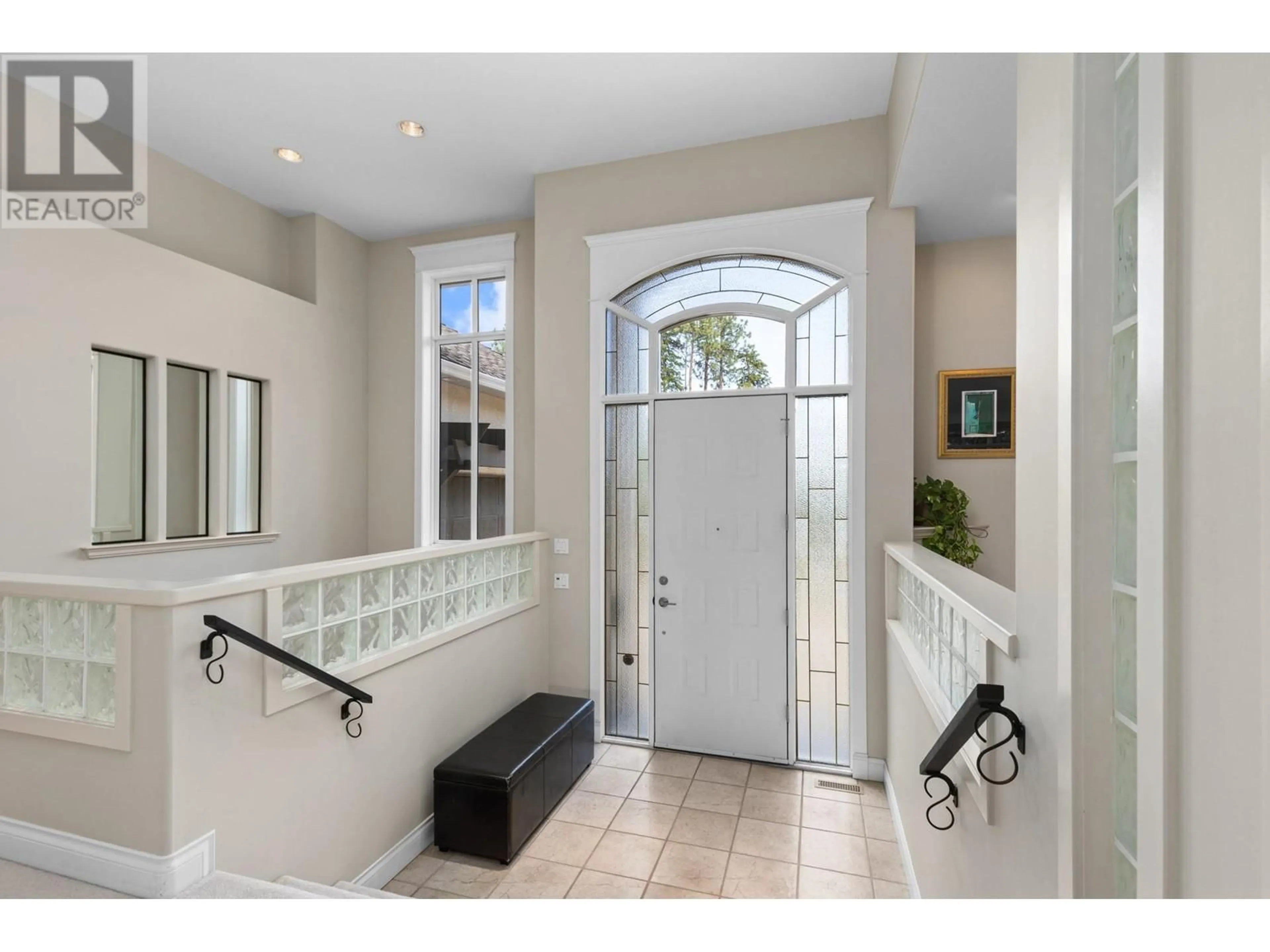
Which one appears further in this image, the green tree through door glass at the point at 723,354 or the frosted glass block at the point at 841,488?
the green tree through door glass at the point at 723,354

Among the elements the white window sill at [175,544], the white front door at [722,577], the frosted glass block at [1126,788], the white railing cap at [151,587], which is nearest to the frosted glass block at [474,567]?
the white railing cap at [151,587]

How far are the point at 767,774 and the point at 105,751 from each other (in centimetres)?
278

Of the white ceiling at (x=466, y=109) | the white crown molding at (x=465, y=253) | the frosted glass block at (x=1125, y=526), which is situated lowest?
the frosted glass block at (x=1125, y=526)

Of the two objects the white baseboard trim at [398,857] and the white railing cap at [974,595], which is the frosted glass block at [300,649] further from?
the white railing cap at [974,595]

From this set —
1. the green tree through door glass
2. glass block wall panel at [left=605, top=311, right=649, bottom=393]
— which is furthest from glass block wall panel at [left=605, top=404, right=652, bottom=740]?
the green tree through door glass

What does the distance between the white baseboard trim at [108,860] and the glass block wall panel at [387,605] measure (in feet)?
1.62

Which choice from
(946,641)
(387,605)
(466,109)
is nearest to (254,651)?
(387,605)

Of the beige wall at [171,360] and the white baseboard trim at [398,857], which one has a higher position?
the beige wall at [171,360]

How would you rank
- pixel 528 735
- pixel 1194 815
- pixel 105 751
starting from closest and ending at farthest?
pixel 1194 815, pixel 105 751, pixel 528 735

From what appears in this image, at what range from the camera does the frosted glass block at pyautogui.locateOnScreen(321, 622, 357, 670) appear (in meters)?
2.12

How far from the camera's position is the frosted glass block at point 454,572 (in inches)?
111

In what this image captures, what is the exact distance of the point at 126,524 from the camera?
3244mm
